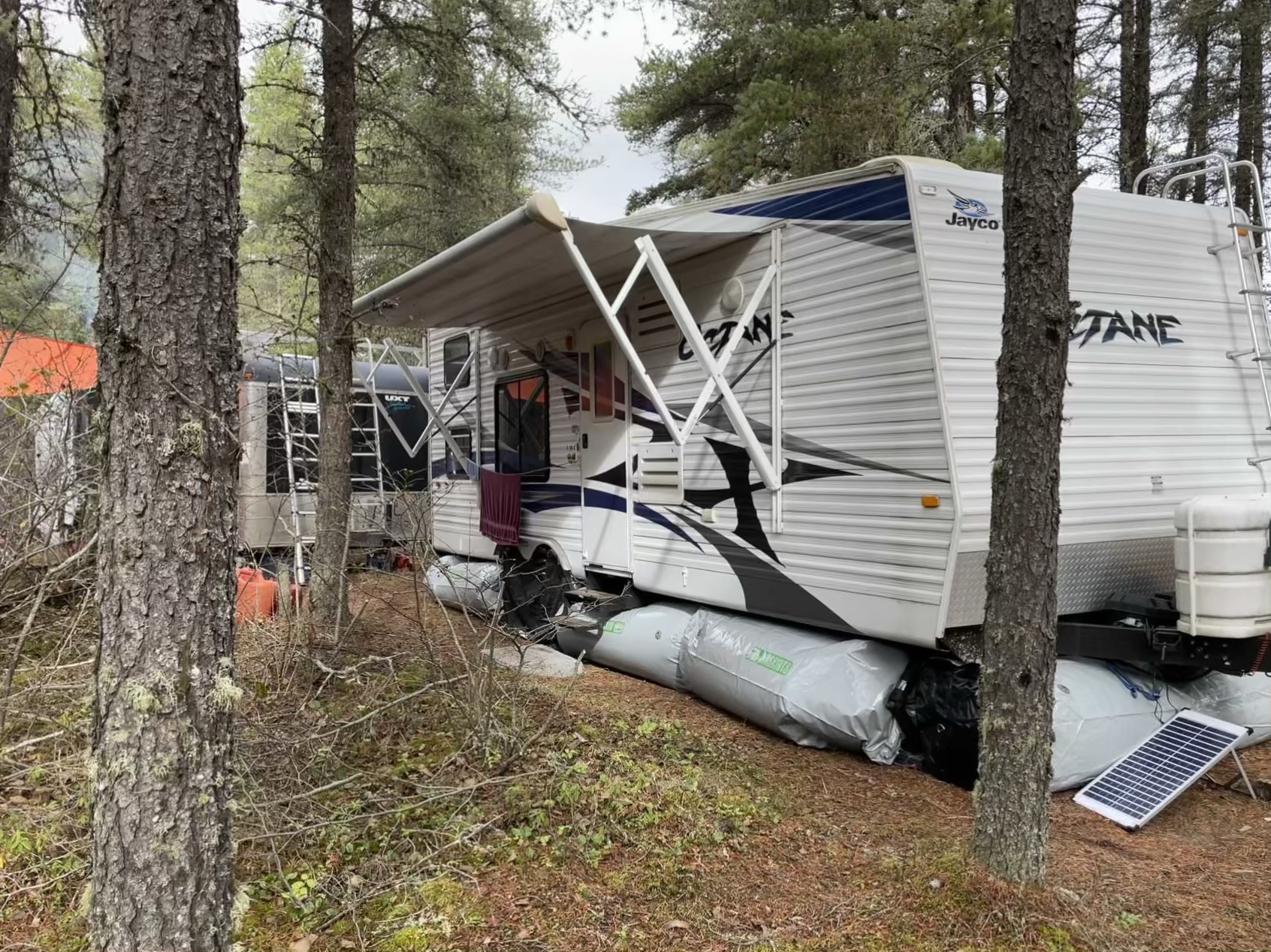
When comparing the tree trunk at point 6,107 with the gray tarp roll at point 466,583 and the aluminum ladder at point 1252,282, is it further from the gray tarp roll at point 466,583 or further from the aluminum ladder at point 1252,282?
the aluminum ladder at point 1252,282

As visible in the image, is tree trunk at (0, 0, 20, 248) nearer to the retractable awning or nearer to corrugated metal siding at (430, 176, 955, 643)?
the retractable awning

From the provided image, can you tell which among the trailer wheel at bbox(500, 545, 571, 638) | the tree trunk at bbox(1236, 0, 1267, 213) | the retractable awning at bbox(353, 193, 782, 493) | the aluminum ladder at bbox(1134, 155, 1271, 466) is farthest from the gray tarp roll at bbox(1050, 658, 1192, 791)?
the tree trunk at bbox(1236, 0, 1267, 213)

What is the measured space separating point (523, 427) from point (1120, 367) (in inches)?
193

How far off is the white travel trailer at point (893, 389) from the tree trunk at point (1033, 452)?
3.89 ft

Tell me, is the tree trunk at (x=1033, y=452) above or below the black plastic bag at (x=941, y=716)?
above

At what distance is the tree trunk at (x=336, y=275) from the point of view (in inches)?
246

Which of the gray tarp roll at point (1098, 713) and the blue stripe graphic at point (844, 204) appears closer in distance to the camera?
the gray tarp roll at point (1098, 713)

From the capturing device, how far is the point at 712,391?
563 cm

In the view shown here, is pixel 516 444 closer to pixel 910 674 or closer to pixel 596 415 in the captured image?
pixel 596 415

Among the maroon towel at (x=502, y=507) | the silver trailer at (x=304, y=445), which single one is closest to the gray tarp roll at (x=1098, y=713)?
the maroon towel at (x=502, y=507)

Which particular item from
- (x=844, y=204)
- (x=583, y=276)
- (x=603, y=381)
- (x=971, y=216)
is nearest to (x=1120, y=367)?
(x=971, y=216)

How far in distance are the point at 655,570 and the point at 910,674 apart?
7.10 feet

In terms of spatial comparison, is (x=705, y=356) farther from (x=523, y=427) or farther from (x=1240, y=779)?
(x=1240, y=779)

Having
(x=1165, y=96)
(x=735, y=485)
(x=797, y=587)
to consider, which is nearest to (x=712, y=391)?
(x=735, y=485)
